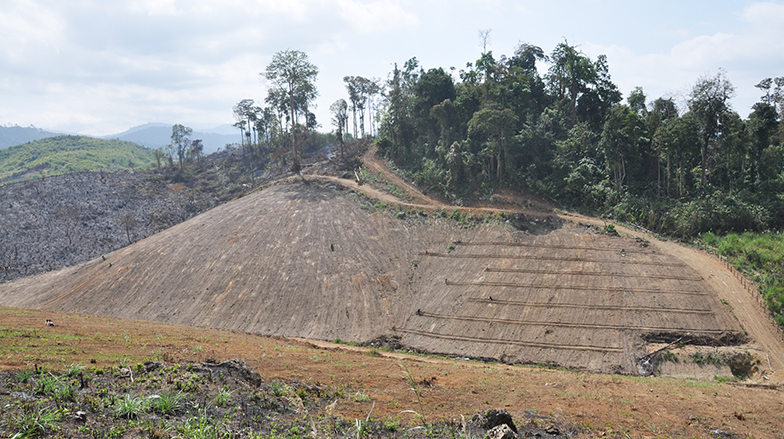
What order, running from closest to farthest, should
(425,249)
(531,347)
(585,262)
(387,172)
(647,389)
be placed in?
1. (647,389)
2. (531,347)
3. (585,262)
4. (425,249)
5. (387,172)

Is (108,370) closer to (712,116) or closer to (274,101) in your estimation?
(712,116)

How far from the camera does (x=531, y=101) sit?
49906 millimetres

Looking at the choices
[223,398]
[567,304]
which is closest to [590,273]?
[567,304]

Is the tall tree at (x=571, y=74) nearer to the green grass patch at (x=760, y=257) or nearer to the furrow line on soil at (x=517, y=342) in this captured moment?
the green grass patch at (x=760, y=257)

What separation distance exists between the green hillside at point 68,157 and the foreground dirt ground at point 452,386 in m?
96.3

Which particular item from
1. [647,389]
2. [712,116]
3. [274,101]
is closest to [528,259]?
[647,389]

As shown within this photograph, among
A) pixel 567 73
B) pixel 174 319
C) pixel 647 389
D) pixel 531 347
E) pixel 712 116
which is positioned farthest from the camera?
pixel 567 73

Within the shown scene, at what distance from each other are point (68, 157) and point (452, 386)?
13490cm

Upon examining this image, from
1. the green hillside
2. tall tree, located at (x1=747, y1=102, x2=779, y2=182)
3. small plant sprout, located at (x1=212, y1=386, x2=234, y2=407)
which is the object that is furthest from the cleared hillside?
the green hillside

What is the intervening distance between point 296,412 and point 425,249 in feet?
80.2

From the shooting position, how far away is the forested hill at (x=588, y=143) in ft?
108

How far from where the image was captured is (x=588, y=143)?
4247 centimetres

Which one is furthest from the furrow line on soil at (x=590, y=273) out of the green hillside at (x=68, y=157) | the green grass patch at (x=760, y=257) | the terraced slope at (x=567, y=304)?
the green hillside at (x=68, y=157)

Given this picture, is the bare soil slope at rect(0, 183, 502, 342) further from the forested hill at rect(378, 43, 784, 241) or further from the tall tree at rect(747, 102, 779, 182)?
the tall tree at rect(747, 102, 779, 182)
